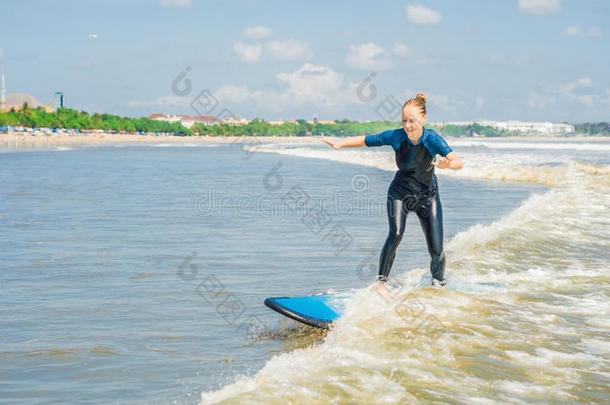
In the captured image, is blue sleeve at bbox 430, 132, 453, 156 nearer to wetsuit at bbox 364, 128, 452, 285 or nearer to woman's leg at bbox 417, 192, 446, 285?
wetsuit at bbox 364, 128, 452, 285

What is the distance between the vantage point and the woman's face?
22.3 ft

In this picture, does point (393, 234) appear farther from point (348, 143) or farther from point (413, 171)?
point (348, 143)

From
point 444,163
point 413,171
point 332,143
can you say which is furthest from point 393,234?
point 332,143

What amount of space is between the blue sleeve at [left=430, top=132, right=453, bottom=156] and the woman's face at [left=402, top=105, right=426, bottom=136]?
0.16m

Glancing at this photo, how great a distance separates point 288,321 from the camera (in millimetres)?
6961

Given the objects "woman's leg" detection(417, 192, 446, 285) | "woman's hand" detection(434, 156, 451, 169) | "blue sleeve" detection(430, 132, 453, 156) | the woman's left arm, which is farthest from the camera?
"woman's leg" detection(417, 192, 446, 285)

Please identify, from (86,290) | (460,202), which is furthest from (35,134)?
(86,290)

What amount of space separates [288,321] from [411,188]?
160cm

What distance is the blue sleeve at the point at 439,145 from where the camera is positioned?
6805 millimetres

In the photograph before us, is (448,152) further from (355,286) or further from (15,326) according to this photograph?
Answer: (15,326)

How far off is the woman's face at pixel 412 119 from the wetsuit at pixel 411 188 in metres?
0.11

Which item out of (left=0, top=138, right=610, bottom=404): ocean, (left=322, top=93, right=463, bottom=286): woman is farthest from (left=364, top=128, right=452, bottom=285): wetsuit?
(left=0, top=138, right=610, bottom=404): ocean

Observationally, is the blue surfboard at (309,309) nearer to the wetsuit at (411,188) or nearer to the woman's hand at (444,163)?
the wetsuit at (411,188)

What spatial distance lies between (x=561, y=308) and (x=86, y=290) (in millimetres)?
4668
